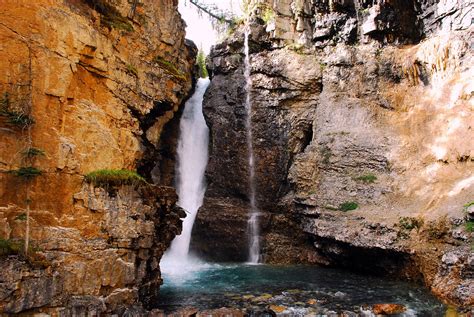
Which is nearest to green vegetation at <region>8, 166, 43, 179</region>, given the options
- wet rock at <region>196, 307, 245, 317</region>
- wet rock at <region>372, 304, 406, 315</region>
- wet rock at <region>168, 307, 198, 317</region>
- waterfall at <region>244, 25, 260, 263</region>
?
wet rock at <region>168, 307, 198, 317</region>

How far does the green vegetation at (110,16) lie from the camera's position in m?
11.7

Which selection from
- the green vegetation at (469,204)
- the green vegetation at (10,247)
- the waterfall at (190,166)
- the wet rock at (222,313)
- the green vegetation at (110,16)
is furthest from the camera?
the waterfall at (190,166)

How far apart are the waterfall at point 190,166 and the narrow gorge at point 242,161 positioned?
0.43 feet

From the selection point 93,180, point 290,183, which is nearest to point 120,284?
point 93,180

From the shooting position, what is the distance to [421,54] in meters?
20.0

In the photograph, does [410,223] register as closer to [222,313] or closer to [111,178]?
[222,313]

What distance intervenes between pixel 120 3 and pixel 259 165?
11.9 m

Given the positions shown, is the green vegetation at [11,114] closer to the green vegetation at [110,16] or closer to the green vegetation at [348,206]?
the green vegetation at [110,16]

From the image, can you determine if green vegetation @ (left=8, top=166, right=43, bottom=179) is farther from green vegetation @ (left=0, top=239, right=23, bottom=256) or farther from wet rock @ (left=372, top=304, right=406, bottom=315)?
wet rock @ (left=372, top=304, right=406, bottom=315)

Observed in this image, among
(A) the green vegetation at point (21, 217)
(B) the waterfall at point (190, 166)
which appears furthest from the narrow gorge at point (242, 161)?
(B) the waterfall at point (190, 166)

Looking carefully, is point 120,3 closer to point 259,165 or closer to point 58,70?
point 58,70

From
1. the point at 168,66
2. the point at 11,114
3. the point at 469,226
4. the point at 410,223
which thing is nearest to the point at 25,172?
the point at 11,114

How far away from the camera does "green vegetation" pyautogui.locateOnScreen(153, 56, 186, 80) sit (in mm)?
14180

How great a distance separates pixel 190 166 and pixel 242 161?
151 inches
